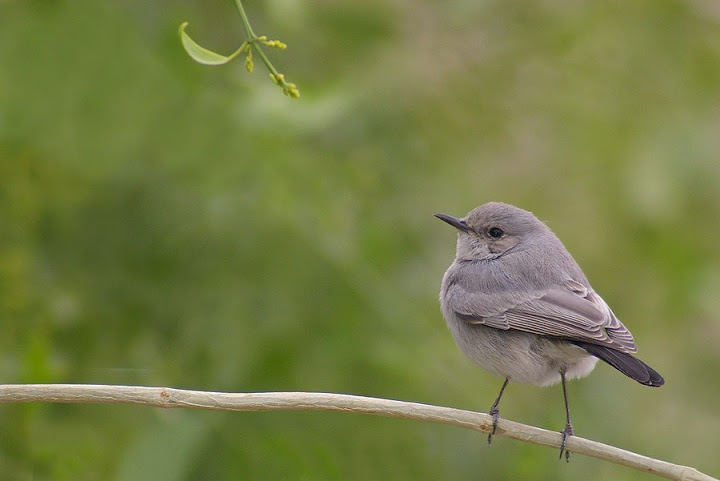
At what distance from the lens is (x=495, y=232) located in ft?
14.1

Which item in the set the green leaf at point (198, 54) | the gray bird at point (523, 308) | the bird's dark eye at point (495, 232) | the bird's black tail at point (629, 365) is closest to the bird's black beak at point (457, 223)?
the gray bird at point (523, 308)

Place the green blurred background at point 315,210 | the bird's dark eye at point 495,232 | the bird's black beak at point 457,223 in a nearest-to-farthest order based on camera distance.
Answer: the green blurred background at point 315,210
the bird's black beak at point 457,223
the bird's dark eye at point 495,232

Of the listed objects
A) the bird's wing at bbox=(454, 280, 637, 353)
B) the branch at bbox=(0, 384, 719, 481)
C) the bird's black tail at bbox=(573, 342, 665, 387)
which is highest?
the bird's wing at bbox=(454, 280, 637, 353)

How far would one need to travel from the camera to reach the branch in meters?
2.60

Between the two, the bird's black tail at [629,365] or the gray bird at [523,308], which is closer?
the bird's black tail at [629,365]

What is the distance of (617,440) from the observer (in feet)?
15.1

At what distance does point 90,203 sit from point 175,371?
81 centimetres

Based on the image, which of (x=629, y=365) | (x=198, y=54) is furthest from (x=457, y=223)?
(x=198, y=54)

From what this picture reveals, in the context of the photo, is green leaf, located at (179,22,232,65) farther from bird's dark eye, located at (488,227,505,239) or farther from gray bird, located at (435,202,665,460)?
bird's dark eye, located at (488,227,505,239)

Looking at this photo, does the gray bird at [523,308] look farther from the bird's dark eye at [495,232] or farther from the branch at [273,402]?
the branch at [273,402]

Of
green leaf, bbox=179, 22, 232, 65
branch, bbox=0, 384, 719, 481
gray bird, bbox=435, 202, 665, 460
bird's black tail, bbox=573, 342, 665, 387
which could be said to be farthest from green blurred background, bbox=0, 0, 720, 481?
green leaf, bbox=179, 22, 232, 65

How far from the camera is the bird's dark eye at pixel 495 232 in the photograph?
4.29 metres

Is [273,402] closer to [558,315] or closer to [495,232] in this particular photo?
[558,315]

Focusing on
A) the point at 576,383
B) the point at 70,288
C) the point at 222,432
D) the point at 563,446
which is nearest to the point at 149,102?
the point at 70,288
